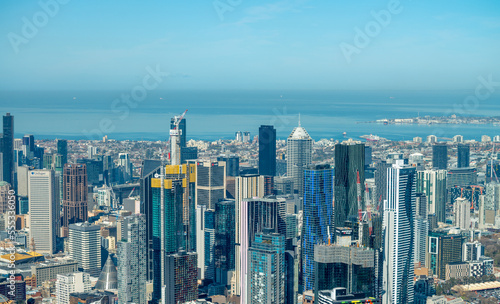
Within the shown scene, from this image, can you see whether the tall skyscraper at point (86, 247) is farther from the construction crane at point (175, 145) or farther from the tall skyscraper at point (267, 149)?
the tall skyscraper at point (267, 149)

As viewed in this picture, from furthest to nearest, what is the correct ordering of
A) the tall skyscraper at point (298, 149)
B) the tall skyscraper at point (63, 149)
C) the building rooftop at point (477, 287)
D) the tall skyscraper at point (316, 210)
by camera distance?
1. the tall skyscraper at point (63, 149)
2. the tall skyscraper at point (298, 149)
3. the building rooftop at point (477, 287)
4. the tall skyscraper at point (316, 210)

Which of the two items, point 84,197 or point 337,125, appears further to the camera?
point 337,125

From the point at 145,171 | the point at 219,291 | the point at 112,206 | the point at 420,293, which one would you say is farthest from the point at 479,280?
the point at 112,206

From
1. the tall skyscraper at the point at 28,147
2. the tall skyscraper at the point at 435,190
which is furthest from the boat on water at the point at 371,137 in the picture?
the tall skyscraper at the point at 28,147

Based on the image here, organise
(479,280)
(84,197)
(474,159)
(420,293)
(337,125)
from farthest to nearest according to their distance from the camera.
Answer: (337,125)
(474,159)
(84,197)
(479,280)
(420,293)

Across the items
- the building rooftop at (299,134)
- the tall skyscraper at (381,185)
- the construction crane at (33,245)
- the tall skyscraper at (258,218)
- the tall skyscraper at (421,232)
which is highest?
the building rooftop at (299,134)

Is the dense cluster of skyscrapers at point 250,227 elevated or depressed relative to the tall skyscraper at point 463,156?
depressed

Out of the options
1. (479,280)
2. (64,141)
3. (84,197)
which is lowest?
(479,280)

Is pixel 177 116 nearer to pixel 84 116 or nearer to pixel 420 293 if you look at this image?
pixel 84 116
